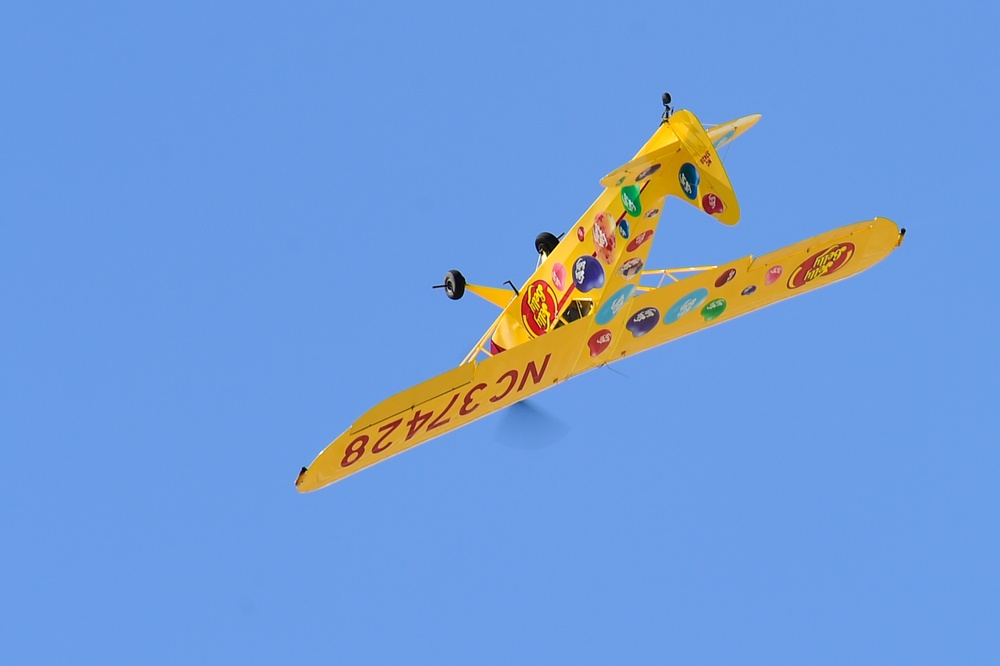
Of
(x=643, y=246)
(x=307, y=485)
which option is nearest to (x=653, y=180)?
(x=643, y=246)

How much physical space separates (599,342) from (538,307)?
4.53ft

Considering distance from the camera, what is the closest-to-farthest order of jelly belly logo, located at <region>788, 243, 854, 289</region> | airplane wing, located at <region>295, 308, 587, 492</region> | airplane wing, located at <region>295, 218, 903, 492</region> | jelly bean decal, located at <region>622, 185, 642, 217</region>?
airplane wing, located at <region>295, 308, 587, 492</region>
airplane wing, located at <region>295, 218, 903, 492</region>
jelly bean decal, located at <region>622, 185, 642, 217</region>
jelly belly logo, located at <region>788, 243, 854, 289</region>

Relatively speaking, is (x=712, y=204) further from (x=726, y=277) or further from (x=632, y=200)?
(x=726, y=277)

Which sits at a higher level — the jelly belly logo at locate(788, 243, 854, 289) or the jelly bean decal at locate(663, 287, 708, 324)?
the jelly belly logo at locate(788, 243, 854, 289)

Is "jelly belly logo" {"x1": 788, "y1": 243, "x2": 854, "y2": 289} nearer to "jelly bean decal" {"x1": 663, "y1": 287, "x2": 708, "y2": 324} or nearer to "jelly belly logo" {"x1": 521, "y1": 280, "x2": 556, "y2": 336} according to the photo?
"jelly bean decal" {"x1": 663, "y1": 287, "x2": 708, "y2": 324}

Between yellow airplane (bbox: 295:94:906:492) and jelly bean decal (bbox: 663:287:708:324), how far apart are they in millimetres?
20

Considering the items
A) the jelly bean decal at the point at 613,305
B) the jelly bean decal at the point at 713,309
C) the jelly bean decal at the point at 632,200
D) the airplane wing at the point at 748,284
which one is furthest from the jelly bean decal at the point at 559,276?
the jelly bean decal at the point at 713,309

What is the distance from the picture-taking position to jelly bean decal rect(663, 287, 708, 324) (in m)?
33.8

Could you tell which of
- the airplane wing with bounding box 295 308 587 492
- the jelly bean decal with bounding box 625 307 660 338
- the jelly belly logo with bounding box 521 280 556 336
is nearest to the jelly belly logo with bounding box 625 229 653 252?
the jelly bean decal with bounding box 625 307 660 338

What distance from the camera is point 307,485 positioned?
31.8m

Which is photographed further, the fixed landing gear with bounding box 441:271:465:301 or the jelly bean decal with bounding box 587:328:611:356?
the fixed landing gear with bounding box 441:271:465:301

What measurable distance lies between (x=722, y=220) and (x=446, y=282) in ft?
15.1

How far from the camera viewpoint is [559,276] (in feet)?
111

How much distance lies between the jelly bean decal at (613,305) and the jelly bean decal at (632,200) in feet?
3.49
